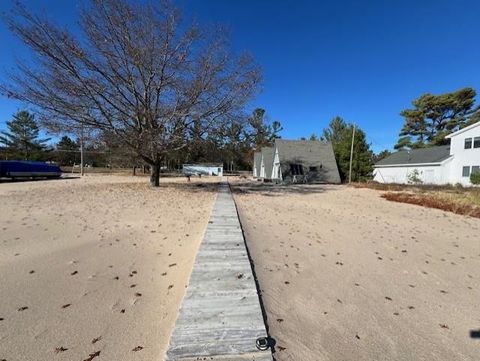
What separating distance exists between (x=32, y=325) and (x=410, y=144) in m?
49.1

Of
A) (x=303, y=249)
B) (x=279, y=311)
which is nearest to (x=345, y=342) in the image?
(x=279, y=311)

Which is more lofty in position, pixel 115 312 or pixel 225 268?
pixel 225 268

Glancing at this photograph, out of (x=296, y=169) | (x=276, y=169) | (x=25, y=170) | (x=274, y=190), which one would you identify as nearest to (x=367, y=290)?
(x=274, y=190)

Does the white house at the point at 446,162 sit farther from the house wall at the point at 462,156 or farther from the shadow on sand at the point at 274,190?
the shadow on sand at the point at 274,190

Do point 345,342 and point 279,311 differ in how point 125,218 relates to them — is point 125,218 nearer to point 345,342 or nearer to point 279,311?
point 279,311

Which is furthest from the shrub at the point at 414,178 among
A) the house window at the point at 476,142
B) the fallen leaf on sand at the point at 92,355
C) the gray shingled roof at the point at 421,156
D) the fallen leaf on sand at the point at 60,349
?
the fallen leaf on sand at the point at 60,349

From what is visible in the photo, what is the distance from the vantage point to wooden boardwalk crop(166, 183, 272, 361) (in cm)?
212

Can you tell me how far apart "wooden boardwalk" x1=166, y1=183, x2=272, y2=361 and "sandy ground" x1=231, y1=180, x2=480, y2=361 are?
25cm

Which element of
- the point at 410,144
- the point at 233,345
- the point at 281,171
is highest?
the point at 410,144

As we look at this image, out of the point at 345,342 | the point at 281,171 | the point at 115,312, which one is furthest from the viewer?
the point at 281,171

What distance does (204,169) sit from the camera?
1775 inches

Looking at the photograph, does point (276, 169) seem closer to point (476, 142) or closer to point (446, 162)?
point (446, 162)

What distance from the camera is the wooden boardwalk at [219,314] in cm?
212

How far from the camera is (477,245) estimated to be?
6.26 metres
